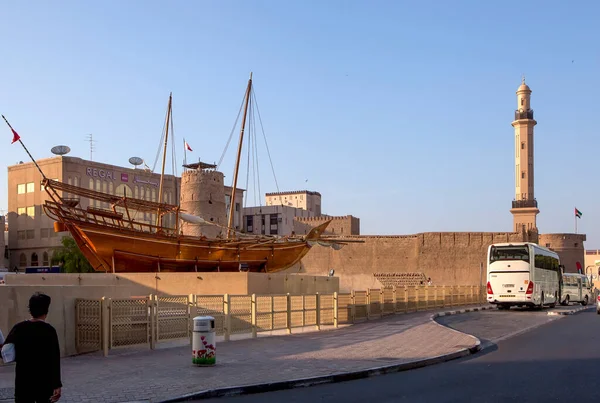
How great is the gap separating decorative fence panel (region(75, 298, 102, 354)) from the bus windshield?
2270 cm

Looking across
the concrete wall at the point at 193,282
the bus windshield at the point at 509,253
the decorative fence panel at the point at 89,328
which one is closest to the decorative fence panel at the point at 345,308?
the concrete wall at the point at 193,282

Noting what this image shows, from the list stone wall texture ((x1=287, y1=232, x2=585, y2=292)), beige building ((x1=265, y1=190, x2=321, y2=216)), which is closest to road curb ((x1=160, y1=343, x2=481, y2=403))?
stone wall texture ((x1=287, y1=232, x2=585, y2=292))

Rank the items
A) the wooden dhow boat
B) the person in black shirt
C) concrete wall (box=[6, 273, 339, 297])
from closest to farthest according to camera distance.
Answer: the person in black shirt < concrete wall (box=[6, 273, 339, 297]) < the wooden dhow boat

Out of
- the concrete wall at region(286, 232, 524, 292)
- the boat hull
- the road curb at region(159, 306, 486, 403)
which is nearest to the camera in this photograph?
the road curb at region(159, 306, 486, 403)

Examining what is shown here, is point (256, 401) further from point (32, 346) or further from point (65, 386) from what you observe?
point (32, 346)

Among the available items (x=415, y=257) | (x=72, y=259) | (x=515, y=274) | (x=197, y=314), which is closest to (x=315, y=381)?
(x=197, y=314)

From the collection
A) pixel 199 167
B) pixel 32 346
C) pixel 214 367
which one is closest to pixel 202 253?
pixel 199 167

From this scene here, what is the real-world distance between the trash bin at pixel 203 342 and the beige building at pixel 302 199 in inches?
4457

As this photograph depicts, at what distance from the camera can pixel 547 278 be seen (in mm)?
35250

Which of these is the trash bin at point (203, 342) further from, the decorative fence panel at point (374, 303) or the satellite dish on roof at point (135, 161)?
the satellite dish on roof at point (135, 161)

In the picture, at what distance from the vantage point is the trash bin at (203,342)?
1188 centimetres

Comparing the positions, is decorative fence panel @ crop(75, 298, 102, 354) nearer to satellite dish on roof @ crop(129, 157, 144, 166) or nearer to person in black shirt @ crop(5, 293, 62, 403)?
person in black shirt @ crop(5, 293, 62, 403)

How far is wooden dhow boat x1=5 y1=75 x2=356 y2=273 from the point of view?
30.5m

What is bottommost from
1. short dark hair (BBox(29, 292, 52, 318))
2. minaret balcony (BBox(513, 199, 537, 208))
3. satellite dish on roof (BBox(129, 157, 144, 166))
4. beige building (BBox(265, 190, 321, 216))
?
short dark hair (BBox(29, 292, 52, 318))
